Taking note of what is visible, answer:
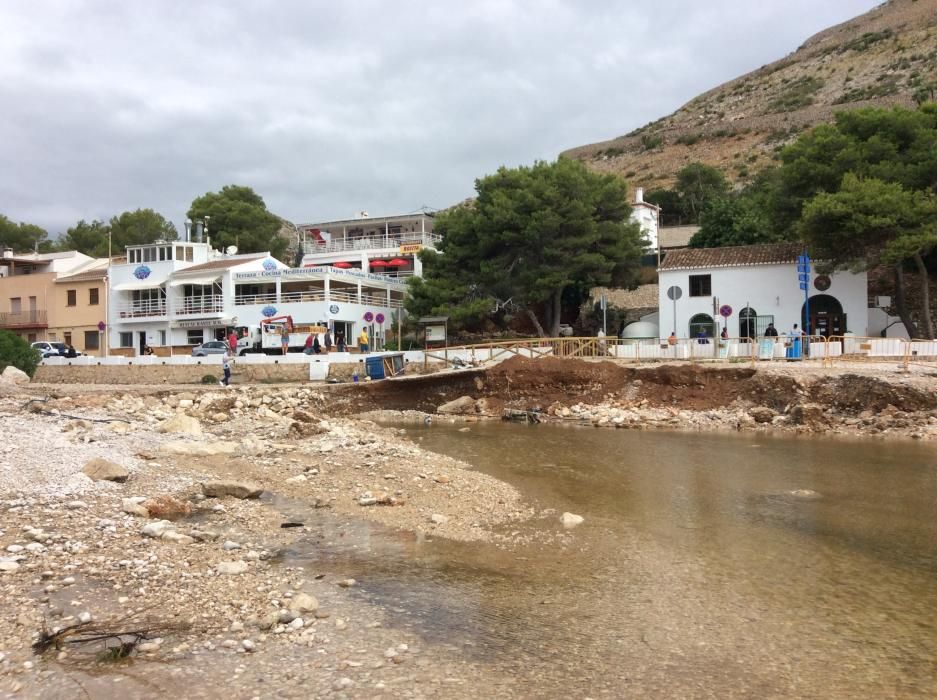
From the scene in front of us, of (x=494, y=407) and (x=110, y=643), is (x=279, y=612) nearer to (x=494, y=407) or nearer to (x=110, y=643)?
(x=110, y=643)

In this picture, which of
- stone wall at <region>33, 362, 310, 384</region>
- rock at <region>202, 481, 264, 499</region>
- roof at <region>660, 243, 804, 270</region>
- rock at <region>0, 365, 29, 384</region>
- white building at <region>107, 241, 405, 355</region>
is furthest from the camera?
white building at <region>107, 241, 405, 355</region>

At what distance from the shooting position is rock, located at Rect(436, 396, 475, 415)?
29234 millimetres

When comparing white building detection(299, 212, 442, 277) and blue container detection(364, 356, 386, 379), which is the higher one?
white building detection(299, 212, 442, 277)

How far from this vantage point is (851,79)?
11456 cm

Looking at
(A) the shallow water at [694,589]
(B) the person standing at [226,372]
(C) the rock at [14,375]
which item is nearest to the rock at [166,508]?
(A) the shallow water at [694,589]

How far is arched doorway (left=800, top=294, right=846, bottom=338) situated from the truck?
1076 inches

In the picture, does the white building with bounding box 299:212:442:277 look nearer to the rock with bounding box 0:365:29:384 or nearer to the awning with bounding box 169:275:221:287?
the awning with bounding box 169:275:221:287

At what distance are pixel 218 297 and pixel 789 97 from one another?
108 metres

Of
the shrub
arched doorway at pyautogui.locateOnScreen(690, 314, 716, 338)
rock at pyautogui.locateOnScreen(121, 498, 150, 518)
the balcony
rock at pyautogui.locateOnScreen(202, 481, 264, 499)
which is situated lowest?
rock at pyautogui.locateOnScreen(202, 481, 264, 499)

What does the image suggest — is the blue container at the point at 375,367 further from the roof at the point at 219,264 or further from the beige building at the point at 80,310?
the beige building at the point at 80,310

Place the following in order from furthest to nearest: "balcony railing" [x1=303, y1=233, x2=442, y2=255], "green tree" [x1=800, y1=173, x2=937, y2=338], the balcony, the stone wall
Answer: "balcony railing" [x1=303, y1=233, x2=442, y2=255], the balcony, the stone wall, "green tree" [x1=800, y1=173, x2=937, y2=338]

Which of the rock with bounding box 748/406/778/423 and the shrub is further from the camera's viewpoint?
the shrub

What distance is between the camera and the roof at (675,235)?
64.1 m

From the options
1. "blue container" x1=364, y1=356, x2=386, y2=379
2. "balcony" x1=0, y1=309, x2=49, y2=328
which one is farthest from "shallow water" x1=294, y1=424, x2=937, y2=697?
"balcony" x1=0, y1=309, x2=49, y2=328
